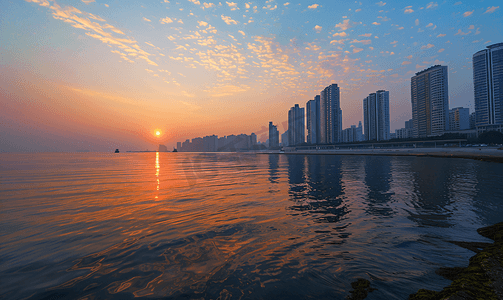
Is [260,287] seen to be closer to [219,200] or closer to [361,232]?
[361,232]

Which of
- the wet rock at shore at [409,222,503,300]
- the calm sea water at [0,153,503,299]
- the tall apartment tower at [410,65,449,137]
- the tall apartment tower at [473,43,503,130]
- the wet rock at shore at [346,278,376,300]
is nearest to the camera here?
the wet rock at shore at [409,222,503,300]

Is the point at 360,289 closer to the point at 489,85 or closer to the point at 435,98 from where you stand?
the point at 435,98

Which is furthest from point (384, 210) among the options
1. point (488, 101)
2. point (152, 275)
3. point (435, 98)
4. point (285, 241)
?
point (488, 101)

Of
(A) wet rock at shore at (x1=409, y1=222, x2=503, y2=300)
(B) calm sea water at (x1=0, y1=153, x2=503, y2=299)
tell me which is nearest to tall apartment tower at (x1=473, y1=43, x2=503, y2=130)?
(B) calm sea water at (x1=0, y1=153, x2=503, y2=299)

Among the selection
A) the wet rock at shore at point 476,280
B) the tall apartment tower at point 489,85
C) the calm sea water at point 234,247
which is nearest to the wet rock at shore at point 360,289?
the calm sea water at point 234,247

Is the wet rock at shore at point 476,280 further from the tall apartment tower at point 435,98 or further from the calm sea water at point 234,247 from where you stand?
the tall apartment tower at point 435,98

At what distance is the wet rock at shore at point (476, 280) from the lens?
3.83 meters

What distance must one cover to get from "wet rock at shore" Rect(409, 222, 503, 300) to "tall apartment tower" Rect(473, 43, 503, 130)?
239448mm

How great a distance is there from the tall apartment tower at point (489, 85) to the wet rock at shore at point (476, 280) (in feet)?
786

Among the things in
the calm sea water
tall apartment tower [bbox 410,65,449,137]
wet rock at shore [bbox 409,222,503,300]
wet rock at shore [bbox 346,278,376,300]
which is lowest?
the calm sea water

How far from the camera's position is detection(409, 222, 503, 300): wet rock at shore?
12.6ft

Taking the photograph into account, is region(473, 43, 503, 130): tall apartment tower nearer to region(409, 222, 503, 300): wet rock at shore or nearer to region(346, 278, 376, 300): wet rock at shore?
region(409, 222, 503, 300): wet rock at shore

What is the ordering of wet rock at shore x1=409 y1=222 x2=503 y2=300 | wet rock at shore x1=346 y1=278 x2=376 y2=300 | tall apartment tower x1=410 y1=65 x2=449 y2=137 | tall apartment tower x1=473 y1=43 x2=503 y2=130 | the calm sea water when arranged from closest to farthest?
wet rock at shore x1=409 y1=222 x2=503 y2=300, wet rock at shore x1=346 y1=278 x2=376 y2=300, the calm sea water, tall apartment tower x1=473 y1=43 x2=503 y2=130, tall apartment tower x1=410 y1=65 x2=449 y2=137

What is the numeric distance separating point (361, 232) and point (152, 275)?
24.5ft
